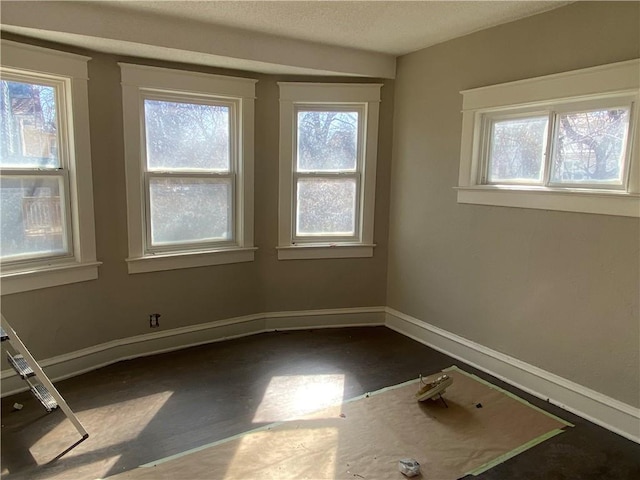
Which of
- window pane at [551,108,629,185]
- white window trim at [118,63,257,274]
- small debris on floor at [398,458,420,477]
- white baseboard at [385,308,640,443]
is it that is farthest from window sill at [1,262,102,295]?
window pane at [551,108,629,185]

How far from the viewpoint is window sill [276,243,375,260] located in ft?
13.0

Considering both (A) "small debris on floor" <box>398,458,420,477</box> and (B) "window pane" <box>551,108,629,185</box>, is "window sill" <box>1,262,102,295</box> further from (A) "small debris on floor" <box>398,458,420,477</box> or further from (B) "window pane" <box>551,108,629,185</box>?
(B) "window pane" <box>551,108,629,185</box>

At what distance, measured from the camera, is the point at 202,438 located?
2.40 meters

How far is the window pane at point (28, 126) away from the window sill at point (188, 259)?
90 cm

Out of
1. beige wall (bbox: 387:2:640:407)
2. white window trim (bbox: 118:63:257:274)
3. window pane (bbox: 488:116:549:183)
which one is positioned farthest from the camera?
white window trim (bbox: 118:63:257:274)

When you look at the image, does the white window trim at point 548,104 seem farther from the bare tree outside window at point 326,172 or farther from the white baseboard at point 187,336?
the white baseboard at point 187,336

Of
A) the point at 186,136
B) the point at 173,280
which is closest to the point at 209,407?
the point at 173,280

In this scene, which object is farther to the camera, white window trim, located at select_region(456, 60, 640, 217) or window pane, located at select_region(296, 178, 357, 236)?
window pane, located at select_region(296, 178, 357, 236)

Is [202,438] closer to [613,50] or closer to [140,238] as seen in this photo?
[140,238]

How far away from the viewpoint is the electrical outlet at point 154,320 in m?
3.50

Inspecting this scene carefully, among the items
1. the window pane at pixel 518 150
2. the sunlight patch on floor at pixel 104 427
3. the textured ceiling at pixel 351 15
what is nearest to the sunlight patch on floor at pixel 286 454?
the sunlight patch on floor at pixel 104 427

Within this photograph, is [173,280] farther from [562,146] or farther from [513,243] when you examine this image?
[562,146]

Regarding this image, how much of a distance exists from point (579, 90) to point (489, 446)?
212 centimetres

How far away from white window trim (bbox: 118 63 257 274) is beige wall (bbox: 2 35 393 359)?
58mm
